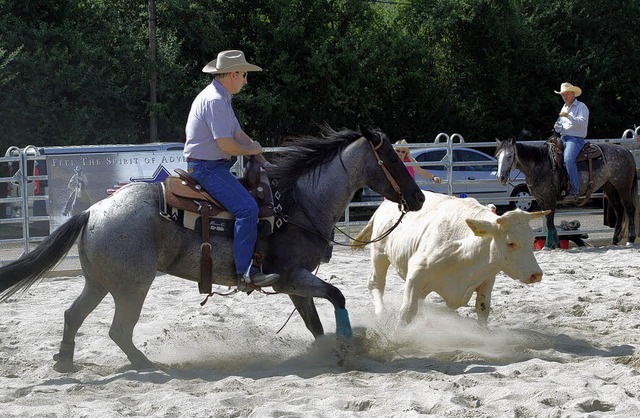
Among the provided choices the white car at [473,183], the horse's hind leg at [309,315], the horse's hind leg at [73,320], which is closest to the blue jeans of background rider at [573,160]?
the white car at [473,183]

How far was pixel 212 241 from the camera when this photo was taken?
6.14 m

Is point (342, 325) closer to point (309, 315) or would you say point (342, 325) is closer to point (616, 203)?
point (309, 315)

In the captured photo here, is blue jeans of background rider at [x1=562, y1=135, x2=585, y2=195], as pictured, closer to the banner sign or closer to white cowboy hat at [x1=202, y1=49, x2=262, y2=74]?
the banner sign

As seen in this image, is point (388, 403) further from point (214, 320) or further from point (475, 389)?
point (214, 320)

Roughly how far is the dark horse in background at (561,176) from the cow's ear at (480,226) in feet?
21.8

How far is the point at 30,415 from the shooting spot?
4.91 meters

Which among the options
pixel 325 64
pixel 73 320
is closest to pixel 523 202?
pixel 325 64

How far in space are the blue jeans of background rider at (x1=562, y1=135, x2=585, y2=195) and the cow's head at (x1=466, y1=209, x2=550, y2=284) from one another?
7076mm

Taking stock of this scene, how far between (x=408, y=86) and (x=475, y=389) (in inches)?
830

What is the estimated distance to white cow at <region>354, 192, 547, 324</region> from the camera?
21.0ft

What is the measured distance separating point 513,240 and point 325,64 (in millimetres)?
17738

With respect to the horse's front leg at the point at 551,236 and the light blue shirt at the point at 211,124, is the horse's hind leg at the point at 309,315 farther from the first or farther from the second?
the horse's front leg at the point at 551,236

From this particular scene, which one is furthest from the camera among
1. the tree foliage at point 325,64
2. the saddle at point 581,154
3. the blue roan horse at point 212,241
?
the tree foliage at point 325,64

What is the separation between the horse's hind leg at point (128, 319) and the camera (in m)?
5.98
